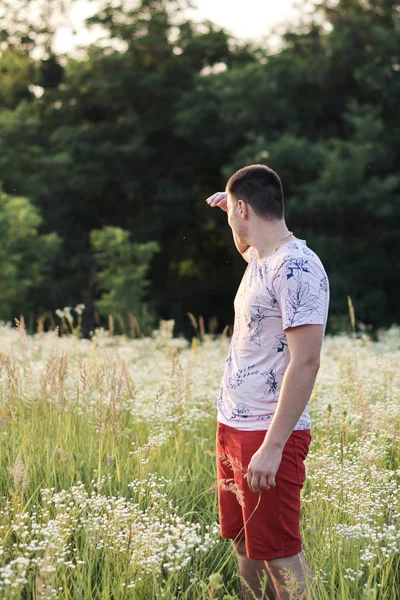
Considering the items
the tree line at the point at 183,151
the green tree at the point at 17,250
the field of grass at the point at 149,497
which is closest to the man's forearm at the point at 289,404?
the field of grass at the point at 149,497

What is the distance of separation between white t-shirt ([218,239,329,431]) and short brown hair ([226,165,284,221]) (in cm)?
18

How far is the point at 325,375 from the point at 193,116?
19084 millimetres

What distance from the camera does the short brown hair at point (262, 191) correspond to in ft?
9.43

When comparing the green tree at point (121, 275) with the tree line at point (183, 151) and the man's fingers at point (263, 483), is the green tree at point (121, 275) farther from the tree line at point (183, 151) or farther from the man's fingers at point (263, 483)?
the man's fingers at point (263, 483)

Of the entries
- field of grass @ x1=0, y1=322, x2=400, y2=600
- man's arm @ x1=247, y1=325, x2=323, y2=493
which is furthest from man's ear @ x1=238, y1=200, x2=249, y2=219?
field of grass @ x1=0, y1=322, x2=400, y2=600

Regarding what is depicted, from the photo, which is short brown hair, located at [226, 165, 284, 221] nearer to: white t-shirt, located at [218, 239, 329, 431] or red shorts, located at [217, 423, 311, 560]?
white t-shirt, located at [218, 239, 329, 431]

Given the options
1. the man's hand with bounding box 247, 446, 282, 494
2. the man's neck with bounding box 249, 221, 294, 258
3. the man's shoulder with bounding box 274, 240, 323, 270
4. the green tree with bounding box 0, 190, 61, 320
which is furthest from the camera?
the green tree with bounding box 0, 190, 61, 320

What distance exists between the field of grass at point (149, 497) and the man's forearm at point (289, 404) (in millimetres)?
518

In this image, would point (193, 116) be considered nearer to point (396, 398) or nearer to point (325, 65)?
point (325, 65)

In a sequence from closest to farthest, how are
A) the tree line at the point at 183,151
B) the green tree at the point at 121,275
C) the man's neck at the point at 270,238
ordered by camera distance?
the man's neck at the point at 270,238, the green tree at the point at 121,275, the tree line at the point at 183,151

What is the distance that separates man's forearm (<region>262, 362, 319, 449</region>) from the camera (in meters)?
2.57

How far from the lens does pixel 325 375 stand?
21.5 ft

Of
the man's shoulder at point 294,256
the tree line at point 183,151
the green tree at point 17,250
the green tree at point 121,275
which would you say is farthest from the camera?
the tree line at point 183,151

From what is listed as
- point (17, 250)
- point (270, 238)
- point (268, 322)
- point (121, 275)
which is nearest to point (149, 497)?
point (268, 322)
